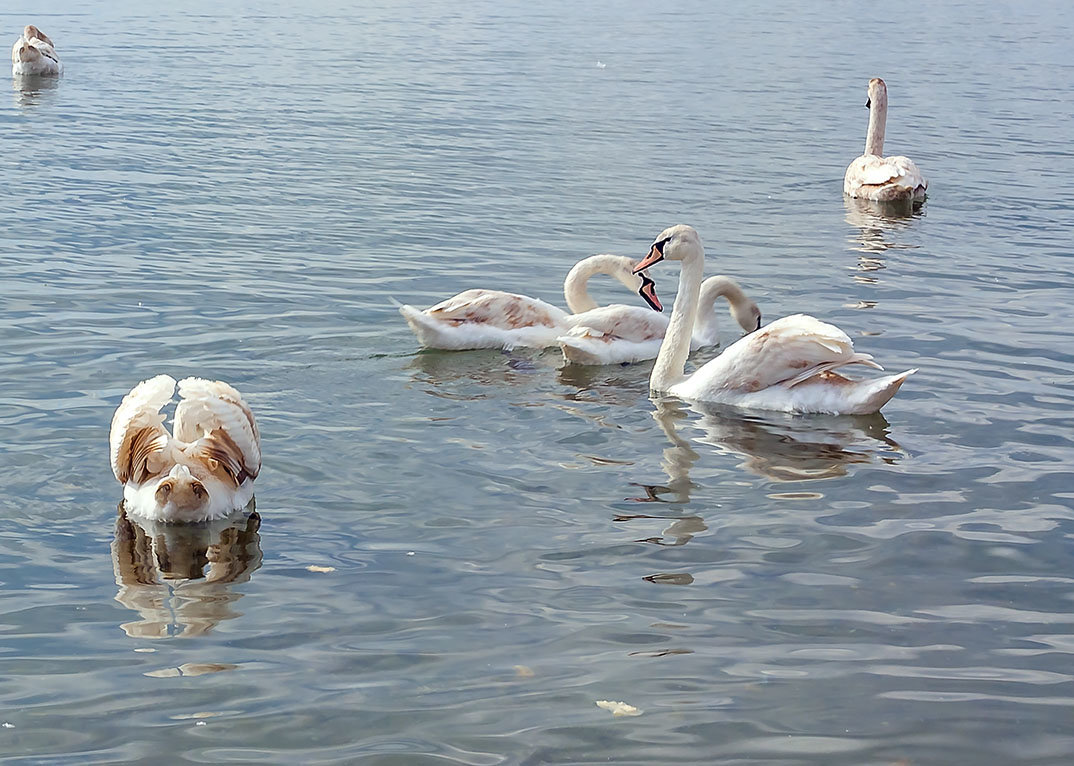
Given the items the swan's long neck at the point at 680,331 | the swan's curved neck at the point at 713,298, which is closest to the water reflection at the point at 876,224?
the swan's curved neck at the point at 713,298

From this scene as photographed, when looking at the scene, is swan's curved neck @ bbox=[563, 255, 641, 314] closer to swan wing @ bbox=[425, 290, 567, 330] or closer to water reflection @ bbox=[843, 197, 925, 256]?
swan wing @ bbox=[425, 290, 567, 330]

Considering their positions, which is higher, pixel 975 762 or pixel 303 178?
pixel 303 178

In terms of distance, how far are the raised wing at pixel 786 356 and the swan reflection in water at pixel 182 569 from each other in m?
3.68

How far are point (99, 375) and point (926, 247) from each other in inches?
361

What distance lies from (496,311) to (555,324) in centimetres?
48

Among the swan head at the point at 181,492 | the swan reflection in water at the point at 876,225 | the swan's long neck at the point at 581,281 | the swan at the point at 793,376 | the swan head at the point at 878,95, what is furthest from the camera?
the swan head at the point at 878,95

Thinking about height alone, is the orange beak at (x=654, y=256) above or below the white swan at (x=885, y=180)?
below

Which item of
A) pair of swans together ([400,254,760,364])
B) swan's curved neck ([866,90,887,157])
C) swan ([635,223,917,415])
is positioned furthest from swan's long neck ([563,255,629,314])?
swan's curved neck ([866,90,887,157])

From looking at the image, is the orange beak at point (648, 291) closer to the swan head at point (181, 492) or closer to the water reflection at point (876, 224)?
the water reflection at point (876, 224)

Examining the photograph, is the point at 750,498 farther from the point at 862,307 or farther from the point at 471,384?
the point at 862,307

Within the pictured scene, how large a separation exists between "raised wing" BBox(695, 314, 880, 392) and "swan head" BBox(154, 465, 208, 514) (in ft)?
13.2

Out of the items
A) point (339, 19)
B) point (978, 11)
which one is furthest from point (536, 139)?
point (978, 11)

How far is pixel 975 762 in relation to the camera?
5.25 metres

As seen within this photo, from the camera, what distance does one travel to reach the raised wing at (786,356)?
9.65m
